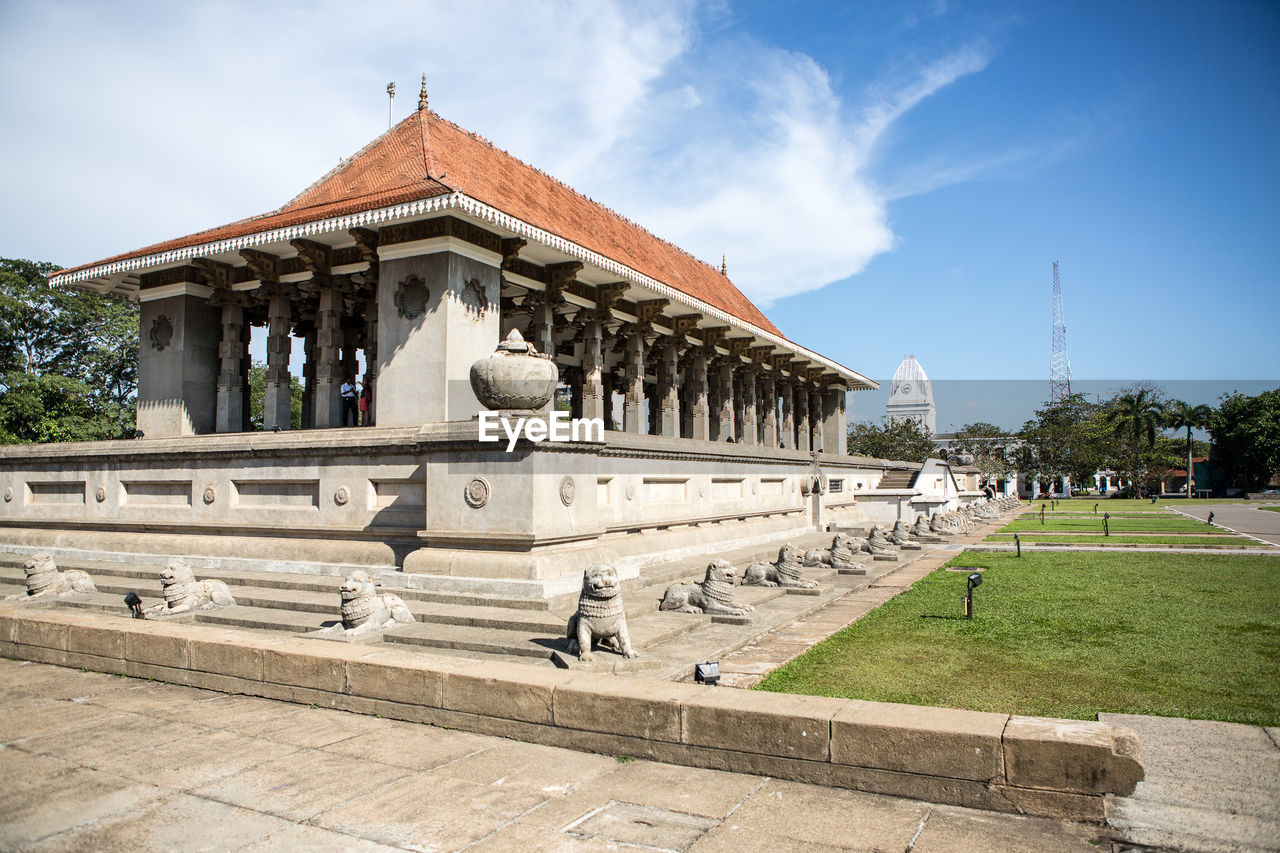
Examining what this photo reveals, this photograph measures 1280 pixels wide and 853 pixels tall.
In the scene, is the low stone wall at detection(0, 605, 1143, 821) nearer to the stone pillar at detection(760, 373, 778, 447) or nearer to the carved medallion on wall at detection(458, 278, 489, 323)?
the carved medallion on wall at detection(458, 278, 489, 323)

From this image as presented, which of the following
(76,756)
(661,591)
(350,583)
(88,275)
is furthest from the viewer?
(88,275)

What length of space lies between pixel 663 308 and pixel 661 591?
11.1 m

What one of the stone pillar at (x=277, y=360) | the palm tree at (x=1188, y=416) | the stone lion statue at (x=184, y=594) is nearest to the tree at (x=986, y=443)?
the palm tree at (x=1188, y=416)

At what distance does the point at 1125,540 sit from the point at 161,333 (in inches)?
951

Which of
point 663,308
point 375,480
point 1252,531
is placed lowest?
point 1252,531

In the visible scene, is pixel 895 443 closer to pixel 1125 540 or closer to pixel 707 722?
pixel 1125 540

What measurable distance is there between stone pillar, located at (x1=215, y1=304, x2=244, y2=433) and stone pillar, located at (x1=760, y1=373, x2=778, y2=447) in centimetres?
1889

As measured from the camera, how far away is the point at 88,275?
52.8 ft

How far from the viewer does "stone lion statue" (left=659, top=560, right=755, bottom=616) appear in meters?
8.47

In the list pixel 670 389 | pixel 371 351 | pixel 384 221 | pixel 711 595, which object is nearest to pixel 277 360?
pixel 371 351

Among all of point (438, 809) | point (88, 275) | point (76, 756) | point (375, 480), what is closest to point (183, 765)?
point (76, 756)

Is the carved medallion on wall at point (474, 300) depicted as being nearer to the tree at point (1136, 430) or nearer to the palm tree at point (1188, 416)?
the tree at point (1136, 430)

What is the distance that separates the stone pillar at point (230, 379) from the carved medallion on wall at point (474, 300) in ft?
21.0

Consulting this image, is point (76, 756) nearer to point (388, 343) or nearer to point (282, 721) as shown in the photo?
point (282, 721)
